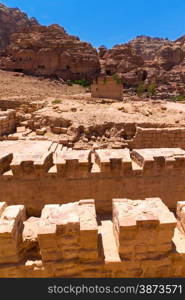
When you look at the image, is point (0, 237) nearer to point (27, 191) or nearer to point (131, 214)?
point (131, 214)

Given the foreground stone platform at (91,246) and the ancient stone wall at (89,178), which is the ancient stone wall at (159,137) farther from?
the foreground stone platform at (91,246)

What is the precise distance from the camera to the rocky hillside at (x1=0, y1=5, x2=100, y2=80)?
40.1 m

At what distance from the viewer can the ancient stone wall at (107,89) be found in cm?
2163

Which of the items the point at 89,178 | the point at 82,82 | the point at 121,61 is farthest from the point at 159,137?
the point at 121,61

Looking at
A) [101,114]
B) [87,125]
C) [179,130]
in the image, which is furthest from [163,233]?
[101,114]

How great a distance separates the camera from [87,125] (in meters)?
11.5

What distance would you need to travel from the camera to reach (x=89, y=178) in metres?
4.25

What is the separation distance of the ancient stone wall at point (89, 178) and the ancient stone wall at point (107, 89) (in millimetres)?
18640

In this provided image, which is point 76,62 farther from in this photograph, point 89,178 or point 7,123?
point 89,178

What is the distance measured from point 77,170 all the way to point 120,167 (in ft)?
3.24

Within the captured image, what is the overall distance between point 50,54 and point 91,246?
149 ft

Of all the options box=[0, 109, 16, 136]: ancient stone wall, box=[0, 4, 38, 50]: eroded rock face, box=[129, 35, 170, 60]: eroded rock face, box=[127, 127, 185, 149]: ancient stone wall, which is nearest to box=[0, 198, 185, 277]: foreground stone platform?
box=[127, 127, 185, 149]: ancient stone wall

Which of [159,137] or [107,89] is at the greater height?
[107,89]

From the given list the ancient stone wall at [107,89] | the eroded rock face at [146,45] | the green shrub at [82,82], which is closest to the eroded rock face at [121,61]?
the green shrub at [82,82]
